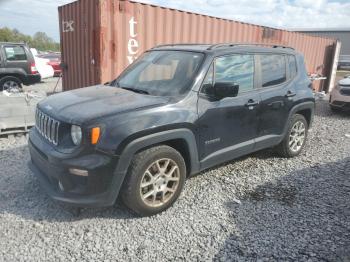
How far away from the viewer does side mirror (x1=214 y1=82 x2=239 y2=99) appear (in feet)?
11.6

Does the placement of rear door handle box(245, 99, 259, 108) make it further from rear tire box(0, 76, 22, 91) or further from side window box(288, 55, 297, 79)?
rear tire box(0, 76, 22, 91)

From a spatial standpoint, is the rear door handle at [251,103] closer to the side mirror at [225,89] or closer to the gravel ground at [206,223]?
the side mirror at [225,89]

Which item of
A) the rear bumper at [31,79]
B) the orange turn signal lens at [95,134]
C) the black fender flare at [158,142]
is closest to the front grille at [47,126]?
the orange turn signal lens at [95,134]

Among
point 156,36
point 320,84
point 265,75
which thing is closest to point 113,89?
point 265,75

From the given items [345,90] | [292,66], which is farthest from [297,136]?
[345,90]

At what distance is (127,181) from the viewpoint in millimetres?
3172

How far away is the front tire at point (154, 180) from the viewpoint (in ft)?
10.4

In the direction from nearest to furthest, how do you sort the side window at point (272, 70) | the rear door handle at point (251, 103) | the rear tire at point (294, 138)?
the rear door handle at point (251, 103) < the side window at point (272, 70) < the rear tire at point (294, 138)

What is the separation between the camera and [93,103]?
3395 millimetres

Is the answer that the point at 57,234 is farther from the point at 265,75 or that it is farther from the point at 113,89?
the point at 265,75

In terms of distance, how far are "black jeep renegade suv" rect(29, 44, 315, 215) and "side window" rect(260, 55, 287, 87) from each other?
15 millimetres

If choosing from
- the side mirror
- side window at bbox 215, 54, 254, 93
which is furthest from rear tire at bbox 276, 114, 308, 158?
the side mirror

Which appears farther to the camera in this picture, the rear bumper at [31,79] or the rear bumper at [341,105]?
the rear bumper at [31,79]

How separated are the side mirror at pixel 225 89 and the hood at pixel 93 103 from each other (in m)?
0.58
